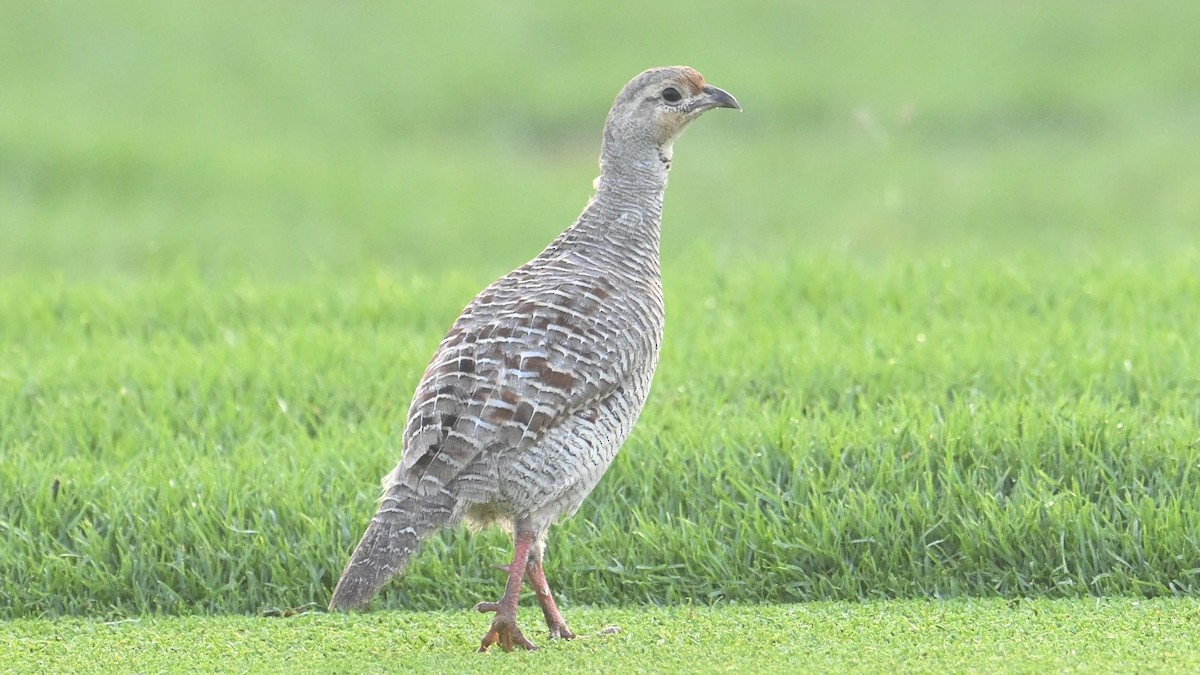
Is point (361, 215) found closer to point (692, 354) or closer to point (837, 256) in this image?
point (837, 256)

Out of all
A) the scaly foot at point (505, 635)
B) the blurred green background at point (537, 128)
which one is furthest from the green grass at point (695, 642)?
the blurred green background at point (537, 128)

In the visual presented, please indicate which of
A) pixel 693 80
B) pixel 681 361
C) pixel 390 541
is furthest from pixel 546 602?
pixel 681 361

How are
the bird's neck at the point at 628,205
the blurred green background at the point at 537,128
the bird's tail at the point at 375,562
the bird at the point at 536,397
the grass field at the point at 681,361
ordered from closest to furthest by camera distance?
1. the bird's tail at the point at 375,562
2. the bird at the point at 536,397
3. the bird's neck at the point at 628,205
4. the grass field at the point at 681,361
5. the blurred green background at the point at 537,128

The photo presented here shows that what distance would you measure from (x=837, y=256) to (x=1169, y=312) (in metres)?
2.19

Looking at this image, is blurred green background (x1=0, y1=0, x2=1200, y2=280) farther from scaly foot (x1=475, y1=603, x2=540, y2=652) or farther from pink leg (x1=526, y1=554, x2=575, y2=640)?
scaly foot (x1=475, y1=603, x2=540, y2=652)

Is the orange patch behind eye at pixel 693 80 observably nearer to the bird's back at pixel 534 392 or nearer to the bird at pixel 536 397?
the bird at pixel 536 397

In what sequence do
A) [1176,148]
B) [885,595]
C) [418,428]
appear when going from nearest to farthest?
[418,428], [885,595], [1176,148]

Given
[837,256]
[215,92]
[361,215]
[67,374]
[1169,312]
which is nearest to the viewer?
[67,374]

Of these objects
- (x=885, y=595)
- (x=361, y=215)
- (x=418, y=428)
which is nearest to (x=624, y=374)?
(x=418, y=428)

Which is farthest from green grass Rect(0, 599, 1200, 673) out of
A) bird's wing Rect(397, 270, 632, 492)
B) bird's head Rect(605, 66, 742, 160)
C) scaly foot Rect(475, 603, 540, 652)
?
bird's head Rect(605, 66, 742, 160)

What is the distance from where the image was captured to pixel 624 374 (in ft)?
17.8

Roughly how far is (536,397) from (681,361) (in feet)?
9.12

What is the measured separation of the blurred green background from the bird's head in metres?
6.19

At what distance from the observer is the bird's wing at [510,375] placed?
16.7ft
